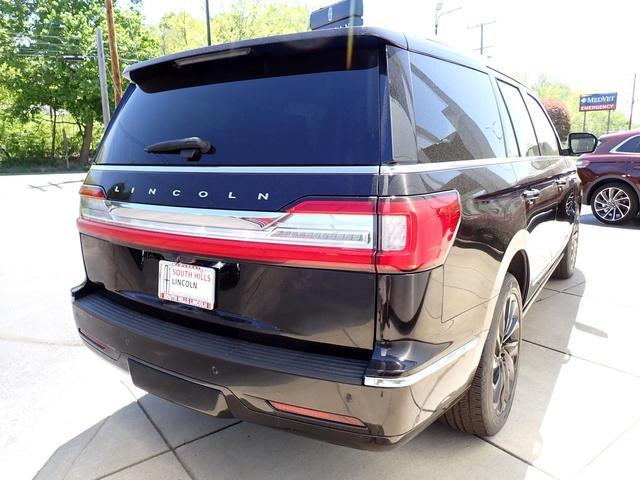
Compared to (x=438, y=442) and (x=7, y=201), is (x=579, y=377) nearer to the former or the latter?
(x=438, y=442)

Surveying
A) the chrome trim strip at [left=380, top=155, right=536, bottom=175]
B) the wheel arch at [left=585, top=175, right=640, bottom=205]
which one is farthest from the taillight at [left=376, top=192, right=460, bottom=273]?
the wheel arch at [left=585, top=175, right=640, bottom=205]

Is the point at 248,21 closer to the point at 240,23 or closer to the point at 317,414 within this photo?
the point at 240,23

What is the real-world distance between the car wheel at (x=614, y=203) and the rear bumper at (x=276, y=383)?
795 cm

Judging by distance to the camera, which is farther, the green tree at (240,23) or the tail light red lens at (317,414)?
the green tree at (240,23)

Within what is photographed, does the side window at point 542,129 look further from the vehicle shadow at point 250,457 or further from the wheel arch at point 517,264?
the vehicle shadow at point 250,457

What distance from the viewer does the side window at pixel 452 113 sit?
71.4 inches

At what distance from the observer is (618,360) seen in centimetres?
331

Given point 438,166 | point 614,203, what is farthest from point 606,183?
point 438,166

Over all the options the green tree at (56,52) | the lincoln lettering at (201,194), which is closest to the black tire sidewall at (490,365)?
the lincoln lettering at (201,194)

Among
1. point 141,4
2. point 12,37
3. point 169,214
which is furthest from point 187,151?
point 141,4

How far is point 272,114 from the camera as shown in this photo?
1.86 metres

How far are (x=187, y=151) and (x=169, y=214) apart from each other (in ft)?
0.88

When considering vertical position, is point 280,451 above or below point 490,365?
below

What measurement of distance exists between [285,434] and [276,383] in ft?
3.31
